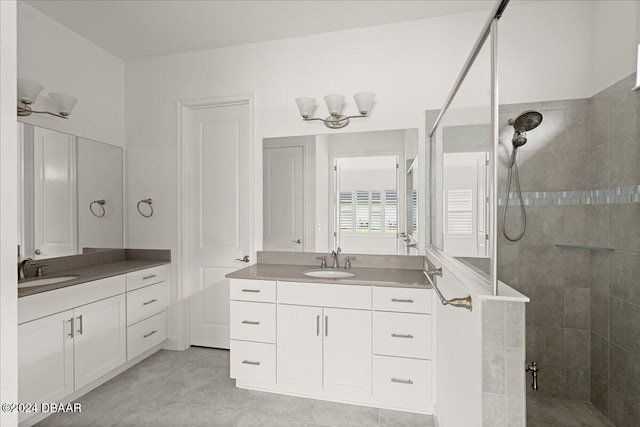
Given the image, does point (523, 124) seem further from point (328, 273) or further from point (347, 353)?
point (347, 353)

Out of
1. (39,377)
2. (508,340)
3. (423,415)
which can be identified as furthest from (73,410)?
(508,340)

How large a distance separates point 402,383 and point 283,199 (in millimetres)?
1637

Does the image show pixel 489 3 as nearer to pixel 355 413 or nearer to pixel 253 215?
pixel 253 215

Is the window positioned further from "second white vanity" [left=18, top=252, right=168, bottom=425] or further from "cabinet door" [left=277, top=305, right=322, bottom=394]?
"second white vanity" [left=18, top=252, right=168, bottom=425]

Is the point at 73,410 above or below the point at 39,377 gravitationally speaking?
below

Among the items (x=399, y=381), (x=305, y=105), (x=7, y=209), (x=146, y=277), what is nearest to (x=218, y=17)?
(x=305, y=105)

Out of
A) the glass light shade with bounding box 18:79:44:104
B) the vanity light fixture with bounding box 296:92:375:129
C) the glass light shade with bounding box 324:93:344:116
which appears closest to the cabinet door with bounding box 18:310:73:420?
the glass light shade with bounding box 18:79:44:104

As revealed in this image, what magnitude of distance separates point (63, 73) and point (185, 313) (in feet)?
7.42

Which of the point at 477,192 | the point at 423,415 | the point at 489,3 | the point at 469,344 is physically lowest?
the point at 423,415

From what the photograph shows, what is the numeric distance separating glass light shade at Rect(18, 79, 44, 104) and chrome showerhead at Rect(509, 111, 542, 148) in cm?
315

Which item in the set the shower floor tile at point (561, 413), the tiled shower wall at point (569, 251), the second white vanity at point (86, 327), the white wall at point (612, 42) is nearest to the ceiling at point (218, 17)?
the white wall at point (612, 42)

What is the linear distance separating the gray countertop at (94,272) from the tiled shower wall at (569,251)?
8.99 feet

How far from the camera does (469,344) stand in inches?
48.0

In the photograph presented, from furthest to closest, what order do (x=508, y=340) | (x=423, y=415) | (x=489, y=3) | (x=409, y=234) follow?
(x=409, y=234), (x=489, y=3), (x=423, y=415), (x=508, y=340)
